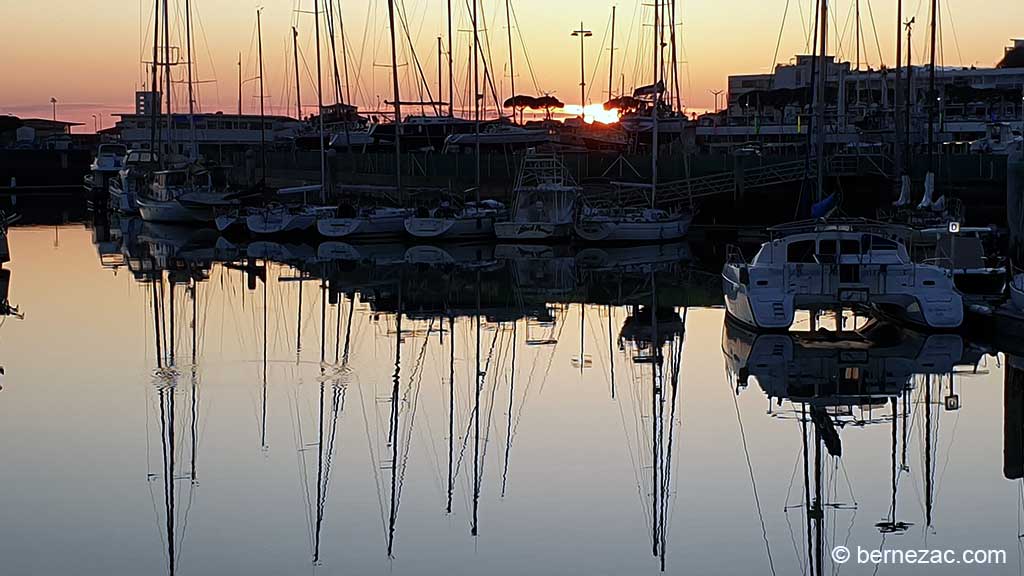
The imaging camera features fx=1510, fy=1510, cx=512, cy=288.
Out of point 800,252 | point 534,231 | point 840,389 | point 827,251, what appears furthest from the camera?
point 534,231

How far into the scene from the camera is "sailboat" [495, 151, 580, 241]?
46375mm

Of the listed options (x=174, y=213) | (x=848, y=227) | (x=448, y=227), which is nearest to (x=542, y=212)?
(x=448, y=227)

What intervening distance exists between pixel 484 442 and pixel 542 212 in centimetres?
3072

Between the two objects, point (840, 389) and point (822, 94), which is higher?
point (822, 94)

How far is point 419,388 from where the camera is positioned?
19953 mm

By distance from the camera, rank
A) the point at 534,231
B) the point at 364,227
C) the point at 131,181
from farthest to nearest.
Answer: the point at 131,181 → the point at 364,227 → the point at 534,231

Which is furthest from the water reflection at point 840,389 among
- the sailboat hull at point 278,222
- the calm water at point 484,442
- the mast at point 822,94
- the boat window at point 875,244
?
the sailboat hull at point 278,222

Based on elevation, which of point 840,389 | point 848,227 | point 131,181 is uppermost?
point 131,181

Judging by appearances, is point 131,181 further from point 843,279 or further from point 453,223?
point 843,279

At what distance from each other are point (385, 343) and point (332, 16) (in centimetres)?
3256

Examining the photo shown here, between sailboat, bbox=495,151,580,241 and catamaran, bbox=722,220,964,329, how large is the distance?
71.6ft

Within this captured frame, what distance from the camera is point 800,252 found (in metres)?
24.6

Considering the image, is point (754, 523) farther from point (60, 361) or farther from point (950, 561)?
point (60, 361)

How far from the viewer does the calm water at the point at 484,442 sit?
40.8 feet
